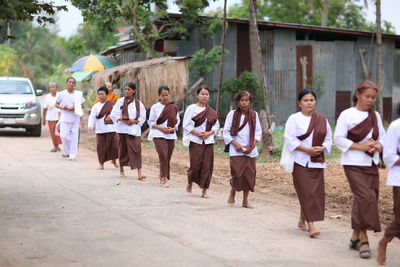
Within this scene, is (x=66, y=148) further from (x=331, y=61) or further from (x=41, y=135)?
(x=331, y=61)

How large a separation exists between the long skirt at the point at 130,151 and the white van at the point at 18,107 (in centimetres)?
1030

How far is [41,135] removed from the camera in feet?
83.8

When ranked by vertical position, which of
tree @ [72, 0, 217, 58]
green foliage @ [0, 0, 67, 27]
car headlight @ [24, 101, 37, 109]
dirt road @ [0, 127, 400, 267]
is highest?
tree @ [72, 0, 217, 58]

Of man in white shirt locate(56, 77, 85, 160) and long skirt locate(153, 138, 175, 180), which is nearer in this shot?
long skirt locate(153, 138, 175, 180)

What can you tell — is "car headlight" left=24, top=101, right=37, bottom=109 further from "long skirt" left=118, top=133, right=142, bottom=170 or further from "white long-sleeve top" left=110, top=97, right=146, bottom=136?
"white long-sleeve top" left=110, top=97, right=146, bottom=136

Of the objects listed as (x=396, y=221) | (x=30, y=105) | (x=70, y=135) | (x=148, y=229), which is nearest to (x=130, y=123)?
(x=70, y=135)

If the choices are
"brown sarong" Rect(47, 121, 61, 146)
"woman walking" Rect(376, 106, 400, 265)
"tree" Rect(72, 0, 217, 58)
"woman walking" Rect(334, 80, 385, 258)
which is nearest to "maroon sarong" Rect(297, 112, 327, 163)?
"woman walking" Rect(334, 80, 385, 258)

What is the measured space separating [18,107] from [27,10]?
15022 mm

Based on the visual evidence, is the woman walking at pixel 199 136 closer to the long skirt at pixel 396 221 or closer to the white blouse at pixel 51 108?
the long skirt at pixel 396 221

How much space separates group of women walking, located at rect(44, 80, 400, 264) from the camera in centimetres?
743

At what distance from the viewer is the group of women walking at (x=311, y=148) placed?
7426 millimetres

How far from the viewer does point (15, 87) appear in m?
25.2

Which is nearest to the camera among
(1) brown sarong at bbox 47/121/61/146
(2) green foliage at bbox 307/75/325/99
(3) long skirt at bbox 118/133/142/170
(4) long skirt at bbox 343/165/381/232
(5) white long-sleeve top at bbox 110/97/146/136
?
(4) long skirt at bbox 343/165/381/232

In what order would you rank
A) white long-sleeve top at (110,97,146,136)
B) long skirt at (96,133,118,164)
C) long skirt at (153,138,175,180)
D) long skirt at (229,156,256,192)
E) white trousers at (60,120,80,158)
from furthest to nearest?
white trousers at (60,120,80,158)
long skirt at (96,133,118,164)
white long-sleeve top at (110,97,146,136)
long skirt at (153,138,175,180)
long skirt at (229,156,256,192)
